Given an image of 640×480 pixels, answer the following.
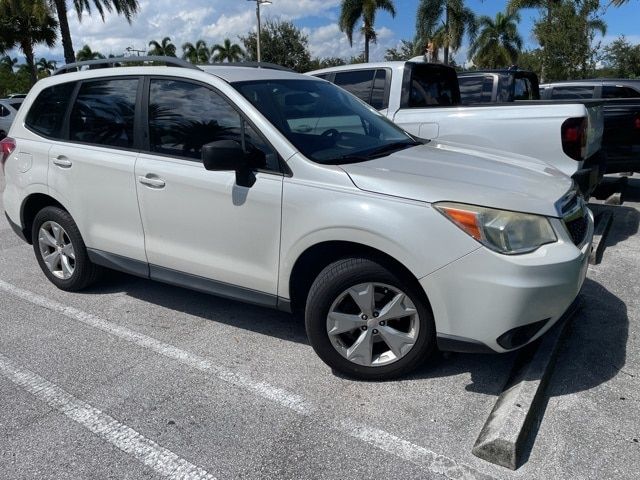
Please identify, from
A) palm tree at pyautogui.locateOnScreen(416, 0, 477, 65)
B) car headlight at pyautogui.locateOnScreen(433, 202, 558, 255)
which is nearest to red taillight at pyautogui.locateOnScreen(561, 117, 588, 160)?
car headlight at pyautogui.locateOnScreen(433, 202, 558, 255)

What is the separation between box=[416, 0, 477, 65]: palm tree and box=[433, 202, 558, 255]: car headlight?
28.1 m

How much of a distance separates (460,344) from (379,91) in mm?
4215

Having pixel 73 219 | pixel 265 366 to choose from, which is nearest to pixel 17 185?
pixel 73 219

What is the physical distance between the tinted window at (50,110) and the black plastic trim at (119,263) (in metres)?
1.01

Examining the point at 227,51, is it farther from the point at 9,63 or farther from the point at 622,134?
the point at 622,134

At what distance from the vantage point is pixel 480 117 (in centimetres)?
561

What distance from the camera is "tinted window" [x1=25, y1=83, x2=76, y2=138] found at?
4.38 metres

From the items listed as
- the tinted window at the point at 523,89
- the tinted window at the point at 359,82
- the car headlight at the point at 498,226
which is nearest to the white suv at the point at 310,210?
the car headlight at the point at 498,226

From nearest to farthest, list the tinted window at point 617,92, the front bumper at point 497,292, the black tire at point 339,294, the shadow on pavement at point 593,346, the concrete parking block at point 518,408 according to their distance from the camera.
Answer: the concrete parking block at point 518,408
the front bumper at point 497,292
the black tire at point 339,294
the shadow on pavement at point 593,346
the tinted window at point 617,92

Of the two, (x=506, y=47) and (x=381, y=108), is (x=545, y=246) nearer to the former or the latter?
(x=381, y=108)

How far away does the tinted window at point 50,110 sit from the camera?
14.4 feet

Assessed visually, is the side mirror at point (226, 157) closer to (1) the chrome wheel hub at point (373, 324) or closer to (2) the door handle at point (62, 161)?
(1) the chrome wheel hub at point (373, 324)

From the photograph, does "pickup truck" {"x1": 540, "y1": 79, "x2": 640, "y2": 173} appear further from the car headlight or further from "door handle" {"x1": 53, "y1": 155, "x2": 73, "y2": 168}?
"door handle" {"x1": 53, "y1": 155, "x2": 73, "y2": 168}

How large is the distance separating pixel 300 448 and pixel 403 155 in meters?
1.86
